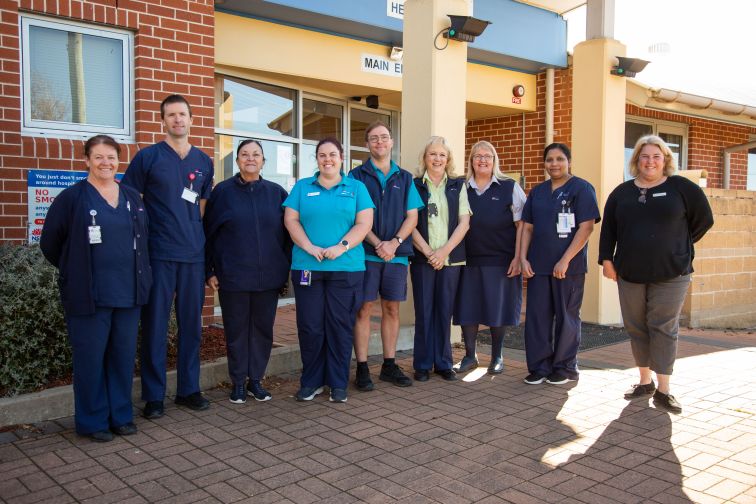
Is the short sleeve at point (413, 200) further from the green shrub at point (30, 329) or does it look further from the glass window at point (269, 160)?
the glass window at point (269, 160)

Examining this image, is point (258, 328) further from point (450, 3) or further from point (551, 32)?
point (551, 32)

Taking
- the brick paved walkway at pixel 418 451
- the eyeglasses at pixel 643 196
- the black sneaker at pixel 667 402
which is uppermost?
the eyeglasses at pixel 643 196

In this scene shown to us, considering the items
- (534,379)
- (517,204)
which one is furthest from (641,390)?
(517,204)

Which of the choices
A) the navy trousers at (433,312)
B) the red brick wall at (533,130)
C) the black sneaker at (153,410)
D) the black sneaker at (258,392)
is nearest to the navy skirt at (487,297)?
the navy trousers at (433,312)

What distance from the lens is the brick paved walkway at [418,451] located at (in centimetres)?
348

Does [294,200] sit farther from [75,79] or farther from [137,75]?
[75,79]

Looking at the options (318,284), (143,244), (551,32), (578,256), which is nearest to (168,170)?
(143,244)

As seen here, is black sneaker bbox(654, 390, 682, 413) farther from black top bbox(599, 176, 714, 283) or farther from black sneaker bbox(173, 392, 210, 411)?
black sneaker bbox(173, 392, 210, 411)

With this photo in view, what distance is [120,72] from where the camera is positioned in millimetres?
6238

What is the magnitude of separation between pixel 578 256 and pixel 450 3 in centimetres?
288

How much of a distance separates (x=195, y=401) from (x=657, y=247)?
3443 millimetres

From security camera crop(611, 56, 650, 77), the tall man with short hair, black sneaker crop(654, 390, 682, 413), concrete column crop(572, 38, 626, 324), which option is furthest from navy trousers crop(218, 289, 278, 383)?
security camera crop(611, 56, 650, 77)

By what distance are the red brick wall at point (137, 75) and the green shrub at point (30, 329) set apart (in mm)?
1172

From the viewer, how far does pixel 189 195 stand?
468 centimetres
